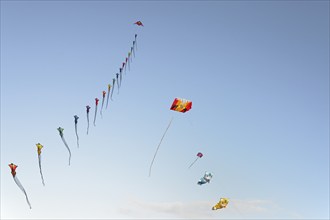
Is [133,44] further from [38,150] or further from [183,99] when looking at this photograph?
[38,150]

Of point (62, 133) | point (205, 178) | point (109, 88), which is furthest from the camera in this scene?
point (205, 178)

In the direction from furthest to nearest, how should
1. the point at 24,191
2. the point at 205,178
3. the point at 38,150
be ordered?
the point at 205,178, the point at 38,150, the point at 24,191

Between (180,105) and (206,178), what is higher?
(180,105)

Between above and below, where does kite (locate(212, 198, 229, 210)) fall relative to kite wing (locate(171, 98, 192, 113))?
below

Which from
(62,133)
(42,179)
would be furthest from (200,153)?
(42,179)

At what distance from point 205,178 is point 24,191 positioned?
169ft

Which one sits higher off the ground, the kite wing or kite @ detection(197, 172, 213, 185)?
the kite wing

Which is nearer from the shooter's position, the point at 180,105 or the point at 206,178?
the point at 180,105

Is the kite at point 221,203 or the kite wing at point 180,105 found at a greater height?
the kite wing at point 180,105

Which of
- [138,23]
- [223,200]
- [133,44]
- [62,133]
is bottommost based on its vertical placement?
[223,200]

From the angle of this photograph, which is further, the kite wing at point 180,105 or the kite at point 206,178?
the kite at point 206,178

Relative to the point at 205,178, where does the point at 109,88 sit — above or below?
above

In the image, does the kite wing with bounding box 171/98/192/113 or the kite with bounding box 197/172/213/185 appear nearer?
the kite wing with bounding box 171/98/192/113

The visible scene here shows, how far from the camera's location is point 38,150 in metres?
85.3
